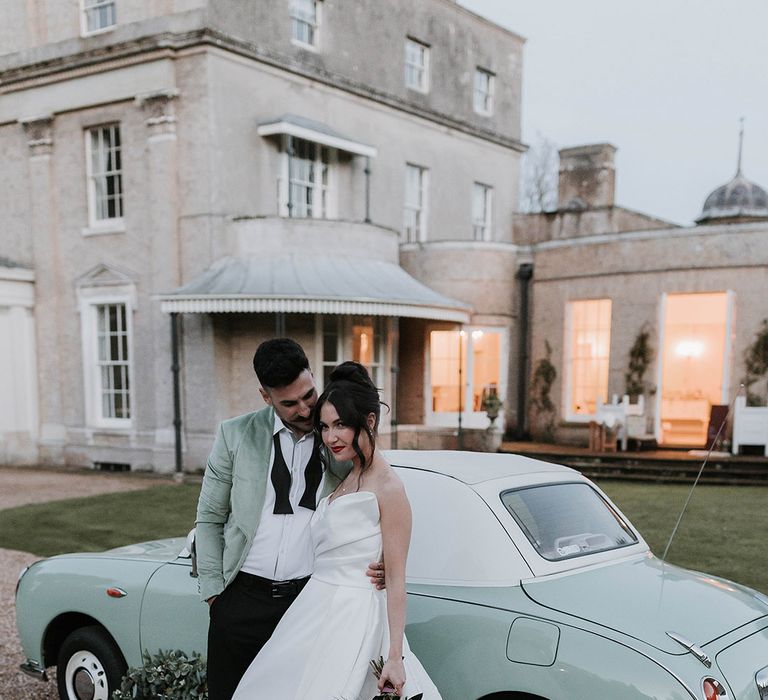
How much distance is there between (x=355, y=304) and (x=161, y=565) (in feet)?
28.7

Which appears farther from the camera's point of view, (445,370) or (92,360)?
(445,370)

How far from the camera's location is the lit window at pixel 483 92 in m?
18.3

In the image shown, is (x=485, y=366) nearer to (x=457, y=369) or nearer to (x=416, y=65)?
(x=457, y=369)

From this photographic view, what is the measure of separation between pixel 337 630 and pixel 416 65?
1629 cm

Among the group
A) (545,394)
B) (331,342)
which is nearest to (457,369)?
(545,394)

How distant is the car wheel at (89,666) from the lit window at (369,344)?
10.0 metres

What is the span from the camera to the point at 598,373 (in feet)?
47.3

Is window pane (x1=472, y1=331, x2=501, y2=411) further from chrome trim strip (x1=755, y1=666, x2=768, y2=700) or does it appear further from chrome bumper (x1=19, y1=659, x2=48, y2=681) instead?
chrome trim strip (x1=755, y1=666, x2=768, y2=700)

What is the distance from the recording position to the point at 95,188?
46.2ft

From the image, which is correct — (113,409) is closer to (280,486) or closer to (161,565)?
(161,565)

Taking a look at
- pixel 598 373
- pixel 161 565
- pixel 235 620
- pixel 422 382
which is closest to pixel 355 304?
pixel 422 382

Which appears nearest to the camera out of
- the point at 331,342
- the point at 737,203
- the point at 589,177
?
the point at 331,342

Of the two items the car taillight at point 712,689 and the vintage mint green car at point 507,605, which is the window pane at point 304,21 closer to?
the vintage mint green car at point 507,605

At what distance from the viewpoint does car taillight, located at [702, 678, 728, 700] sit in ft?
7.62
